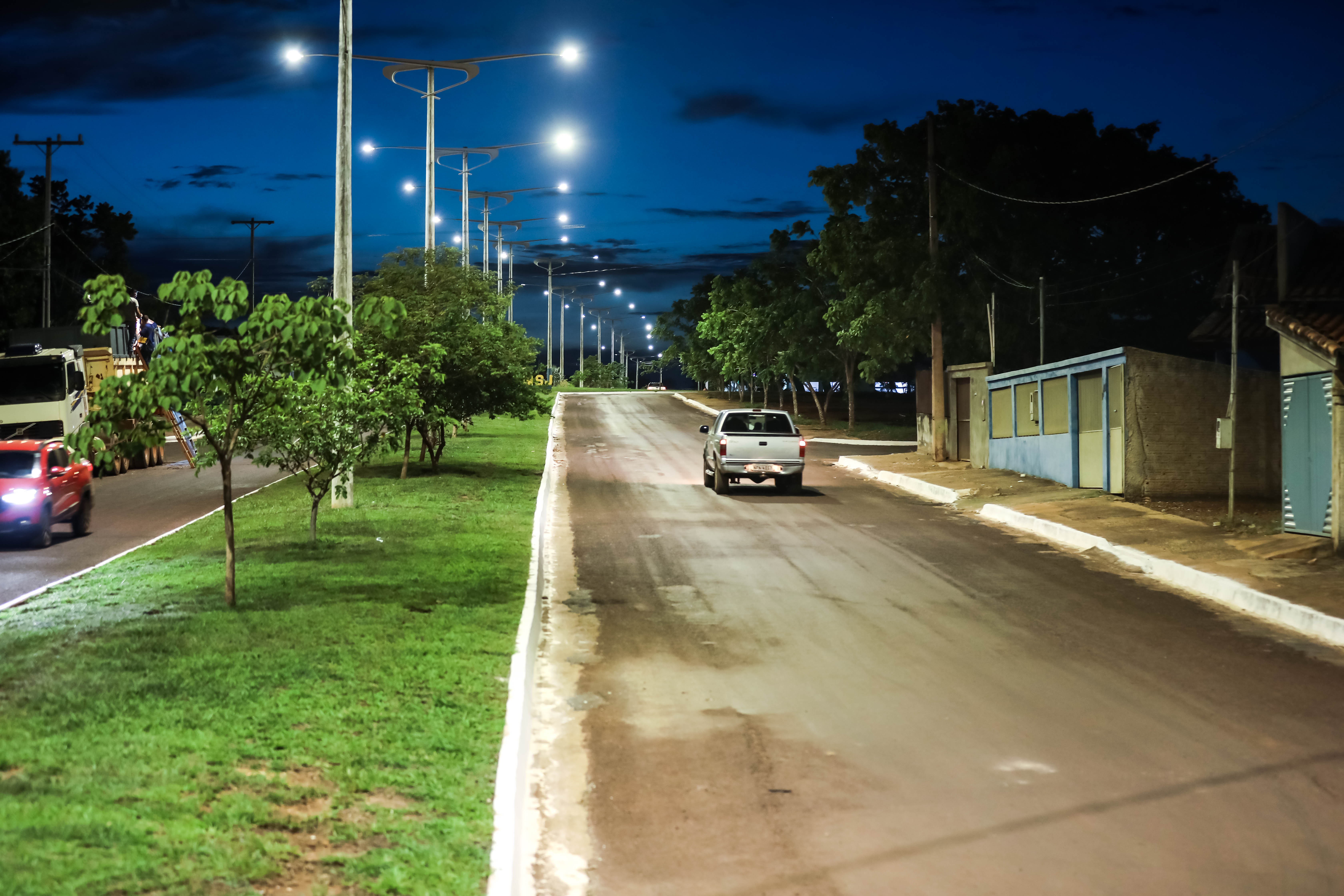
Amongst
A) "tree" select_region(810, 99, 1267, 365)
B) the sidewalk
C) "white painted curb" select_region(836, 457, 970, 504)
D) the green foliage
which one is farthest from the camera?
the green foliage

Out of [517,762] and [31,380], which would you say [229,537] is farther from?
[31,380]

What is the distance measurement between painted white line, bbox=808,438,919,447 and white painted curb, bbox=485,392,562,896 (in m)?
32.4

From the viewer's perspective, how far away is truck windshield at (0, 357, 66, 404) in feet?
98.0

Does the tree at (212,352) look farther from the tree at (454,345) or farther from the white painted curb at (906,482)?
the white painted curb at (906,482)

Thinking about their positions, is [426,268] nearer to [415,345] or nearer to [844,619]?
[415,345]

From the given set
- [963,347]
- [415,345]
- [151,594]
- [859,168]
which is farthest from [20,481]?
[963,347]

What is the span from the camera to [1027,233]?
42.3 m

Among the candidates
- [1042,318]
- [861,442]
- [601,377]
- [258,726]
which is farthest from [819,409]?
[601,377]

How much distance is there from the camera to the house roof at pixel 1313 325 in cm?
1512

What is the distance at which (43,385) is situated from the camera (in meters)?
30.1

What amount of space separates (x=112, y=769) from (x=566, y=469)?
2683 centimetres

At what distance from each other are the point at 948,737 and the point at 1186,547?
9.54 meters

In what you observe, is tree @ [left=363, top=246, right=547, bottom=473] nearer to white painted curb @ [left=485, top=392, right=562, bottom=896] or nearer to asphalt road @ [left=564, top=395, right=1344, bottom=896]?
asphalt road @ [left=564, top=395, right=1344, bottom=896]

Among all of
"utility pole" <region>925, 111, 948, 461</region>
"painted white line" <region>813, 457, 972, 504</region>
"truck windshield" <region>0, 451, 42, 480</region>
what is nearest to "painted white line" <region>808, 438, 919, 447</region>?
"painted white line" <region>813, 457, 972, 504</region>
